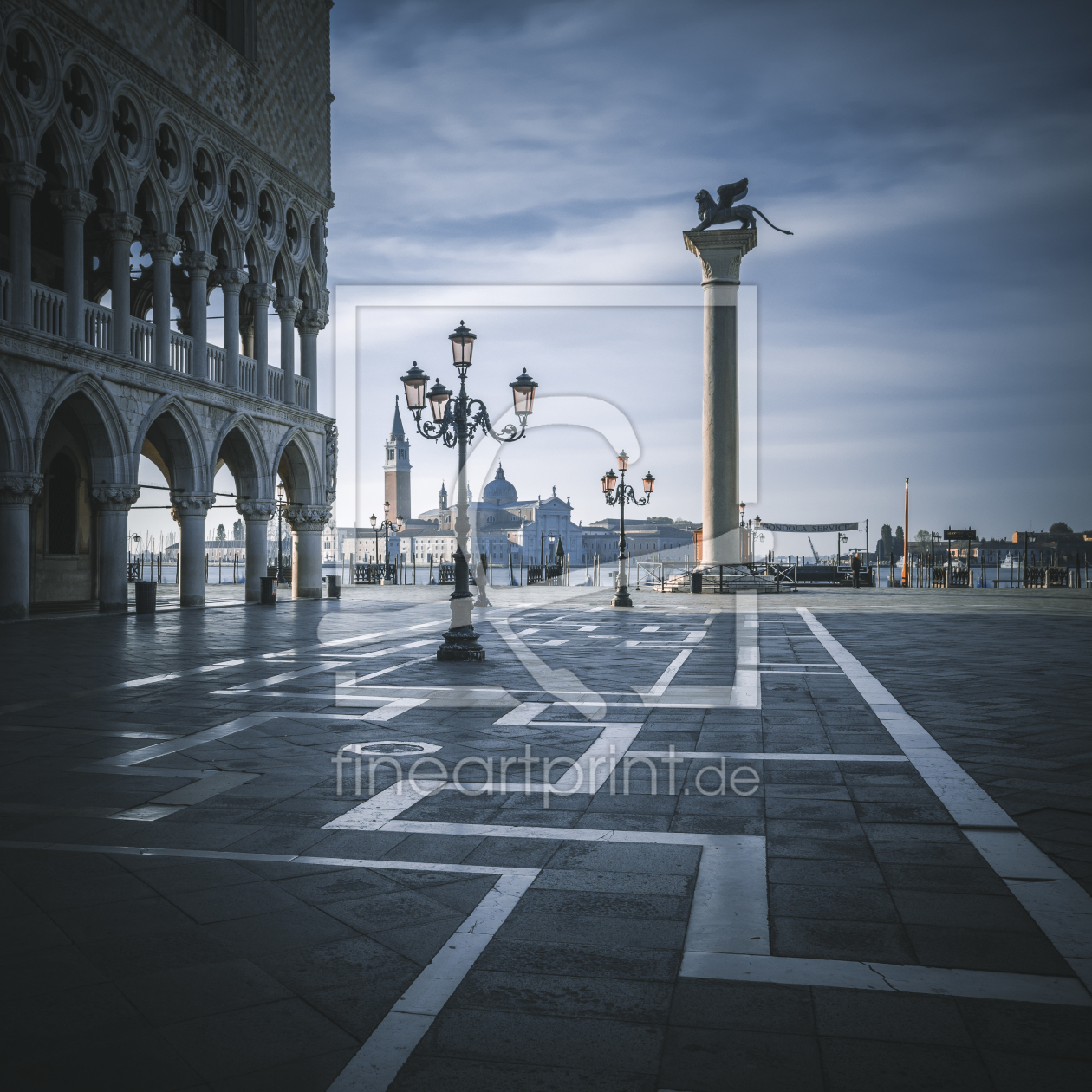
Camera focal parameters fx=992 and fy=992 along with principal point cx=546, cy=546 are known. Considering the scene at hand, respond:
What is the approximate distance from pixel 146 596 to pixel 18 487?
3475 mm

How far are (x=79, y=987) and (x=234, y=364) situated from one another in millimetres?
22256

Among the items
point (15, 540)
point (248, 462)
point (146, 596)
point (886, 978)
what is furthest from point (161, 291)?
point (886, 978)

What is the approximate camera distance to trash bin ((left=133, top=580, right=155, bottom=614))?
1978 cm

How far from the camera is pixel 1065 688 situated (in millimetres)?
9008

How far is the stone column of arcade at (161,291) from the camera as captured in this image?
2086cm

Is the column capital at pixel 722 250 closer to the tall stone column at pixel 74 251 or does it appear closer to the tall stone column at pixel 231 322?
the tall stone column at pixel 231 322

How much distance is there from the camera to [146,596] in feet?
65.7

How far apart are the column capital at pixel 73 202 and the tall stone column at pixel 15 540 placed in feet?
16.4

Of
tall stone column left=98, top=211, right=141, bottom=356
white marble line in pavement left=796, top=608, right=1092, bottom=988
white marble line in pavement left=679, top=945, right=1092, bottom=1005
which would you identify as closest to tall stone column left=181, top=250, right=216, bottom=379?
tall stone column left=98, top=211, right=141, bottom=356

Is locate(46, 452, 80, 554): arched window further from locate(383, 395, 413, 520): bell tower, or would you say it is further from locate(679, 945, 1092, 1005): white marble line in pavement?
locate(383, 395, 413, 520): bell tower

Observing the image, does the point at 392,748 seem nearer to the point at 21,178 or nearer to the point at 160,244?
the point at 21,178

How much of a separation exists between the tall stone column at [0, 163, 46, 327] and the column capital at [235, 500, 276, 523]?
811cm

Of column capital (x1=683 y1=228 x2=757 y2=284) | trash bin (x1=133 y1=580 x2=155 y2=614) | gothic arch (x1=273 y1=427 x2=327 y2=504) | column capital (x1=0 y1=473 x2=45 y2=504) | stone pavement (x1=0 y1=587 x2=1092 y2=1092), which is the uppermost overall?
column capital (x1=683 y1=228 x2=757 y2=284)

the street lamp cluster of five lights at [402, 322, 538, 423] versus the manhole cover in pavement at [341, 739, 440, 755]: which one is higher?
the street lamp cluster of five lights at [402, 322, 538, 423]
